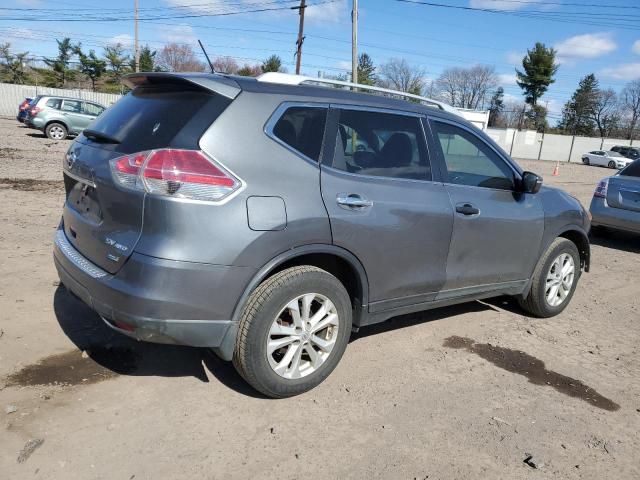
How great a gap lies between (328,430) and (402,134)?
203 centimetres

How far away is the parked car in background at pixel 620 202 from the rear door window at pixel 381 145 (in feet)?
19.5

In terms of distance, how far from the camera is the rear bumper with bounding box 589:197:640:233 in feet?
26.7

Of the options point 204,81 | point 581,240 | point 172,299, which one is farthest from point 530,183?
A: point 172,299

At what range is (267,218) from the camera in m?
2.86

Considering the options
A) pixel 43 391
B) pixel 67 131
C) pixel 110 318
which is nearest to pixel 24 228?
pixel 43 391

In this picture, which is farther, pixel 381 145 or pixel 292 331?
pixel 381 145

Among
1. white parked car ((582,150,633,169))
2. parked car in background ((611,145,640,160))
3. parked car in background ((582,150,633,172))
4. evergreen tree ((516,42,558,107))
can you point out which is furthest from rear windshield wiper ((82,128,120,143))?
evergreen tree ((516,42,558,107))

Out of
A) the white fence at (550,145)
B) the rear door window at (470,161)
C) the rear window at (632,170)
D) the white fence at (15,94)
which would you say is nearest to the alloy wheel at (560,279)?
the rear door window at (470,161)

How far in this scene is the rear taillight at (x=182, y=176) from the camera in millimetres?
2693

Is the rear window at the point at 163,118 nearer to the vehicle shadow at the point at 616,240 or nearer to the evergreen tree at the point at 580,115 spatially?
the vehicle shadow at the point at 616,240

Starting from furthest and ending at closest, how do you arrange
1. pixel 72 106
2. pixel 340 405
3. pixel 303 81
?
Answer: pixel 72 106 → pixel 303 81 → pixel 340 405

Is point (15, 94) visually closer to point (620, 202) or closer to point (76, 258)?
point (620, 202)

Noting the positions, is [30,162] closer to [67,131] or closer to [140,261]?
[67,131]

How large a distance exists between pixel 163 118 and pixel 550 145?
55.1 meters
